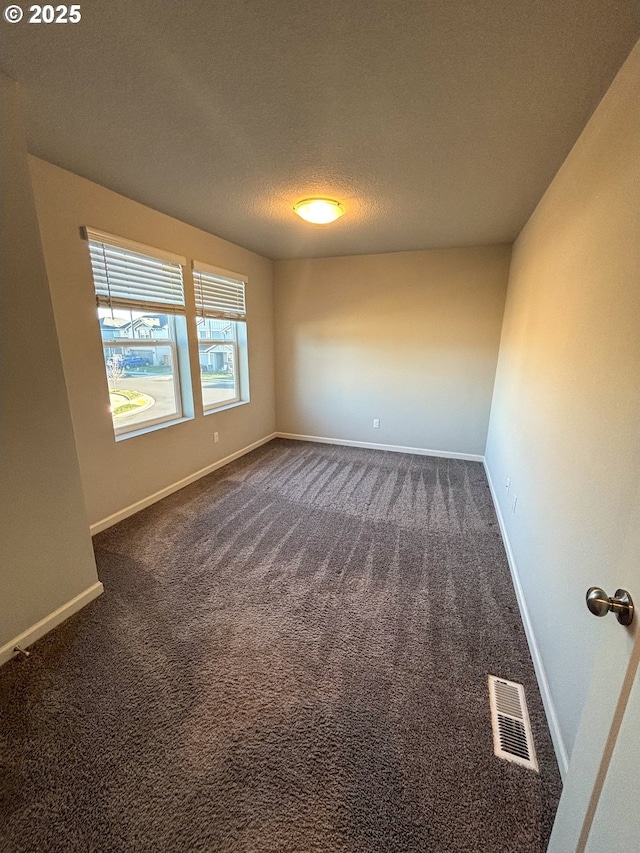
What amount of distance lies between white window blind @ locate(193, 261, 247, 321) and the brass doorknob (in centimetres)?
342

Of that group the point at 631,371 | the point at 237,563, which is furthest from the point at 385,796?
the point at 631,371

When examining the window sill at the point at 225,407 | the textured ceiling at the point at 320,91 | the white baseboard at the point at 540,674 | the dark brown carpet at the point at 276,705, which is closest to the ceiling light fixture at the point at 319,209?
the textured ceiling at the point at 320,91

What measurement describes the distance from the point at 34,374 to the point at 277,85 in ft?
5.34

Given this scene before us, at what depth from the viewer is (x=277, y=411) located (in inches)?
197

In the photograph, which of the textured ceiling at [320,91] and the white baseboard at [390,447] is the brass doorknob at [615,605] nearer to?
the textured ceiling at [320,91]

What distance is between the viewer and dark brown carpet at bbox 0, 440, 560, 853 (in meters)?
1.04

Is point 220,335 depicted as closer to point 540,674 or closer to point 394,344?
point 394,344

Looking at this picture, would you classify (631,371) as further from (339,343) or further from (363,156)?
(339,343)

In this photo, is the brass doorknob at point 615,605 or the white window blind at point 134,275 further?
the white window blind at point 134,275

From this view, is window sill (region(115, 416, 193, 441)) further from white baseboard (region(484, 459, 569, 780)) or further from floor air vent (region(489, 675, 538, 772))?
white baseboard (region(484, 459, 569, 780))

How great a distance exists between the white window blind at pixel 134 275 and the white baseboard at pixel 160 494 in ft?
5.21

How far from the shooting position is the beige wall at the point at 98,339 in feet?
6.89

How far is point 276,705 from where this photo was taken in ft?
4.51

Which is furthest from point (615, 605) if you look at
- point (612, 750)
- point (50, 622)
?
point (50, 622)
